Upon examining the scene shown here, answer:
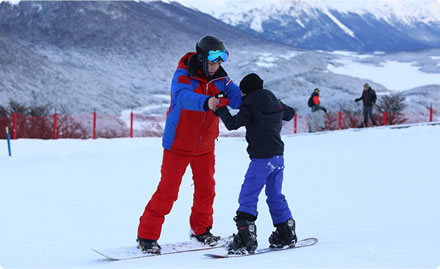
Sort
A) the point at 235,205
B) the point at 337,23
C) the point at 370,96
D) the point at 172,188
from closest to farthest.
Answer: the point at 172,188 → the point at 235,205 → the point at 370,96 → the point at 337,23

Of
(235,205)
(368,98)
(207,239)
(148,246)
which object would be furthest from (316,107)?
(148,246)

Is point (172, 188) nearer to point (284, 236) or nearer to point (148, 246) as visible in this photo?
point (148, 246)

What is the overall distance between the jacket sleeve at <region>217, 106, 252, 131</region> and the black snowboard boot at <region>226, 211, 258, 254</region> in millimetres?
735

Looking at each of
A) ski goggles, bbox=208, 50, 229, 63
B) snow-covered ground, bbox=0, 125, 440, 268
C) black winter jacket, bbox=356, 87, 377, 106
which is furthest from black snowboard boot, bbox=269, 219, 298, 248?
black winter jacket, bbox=356, 87, 377, 106

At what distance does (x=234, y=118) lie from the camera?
446cm

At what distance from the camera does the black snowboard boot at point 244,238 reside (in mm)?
4621

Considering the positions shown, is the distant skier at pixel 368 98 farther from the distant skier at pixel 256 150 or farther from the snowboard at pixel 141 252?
the distant skier at pixel 256 150

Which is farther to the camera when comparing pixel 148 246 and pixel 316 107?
pixel 316 107

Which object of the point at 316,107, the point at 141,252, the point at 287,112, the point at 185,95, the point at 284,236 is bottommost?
the point at 141,252

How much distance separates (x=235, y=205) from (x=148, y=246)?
10.2 ft

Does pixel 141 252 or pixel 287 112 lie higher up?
pixel 287 112

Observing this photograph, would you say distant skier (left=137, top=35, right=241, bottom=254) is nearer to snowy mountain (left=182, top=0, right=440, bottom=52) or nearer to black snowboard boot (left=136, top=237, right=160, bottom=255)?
black snowboard boot (left=136, top=237, right=160, bottom=255)

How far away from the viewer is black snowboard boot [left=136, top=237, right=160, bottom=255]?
4.80 meters

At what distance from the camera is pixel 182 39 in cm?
8044
